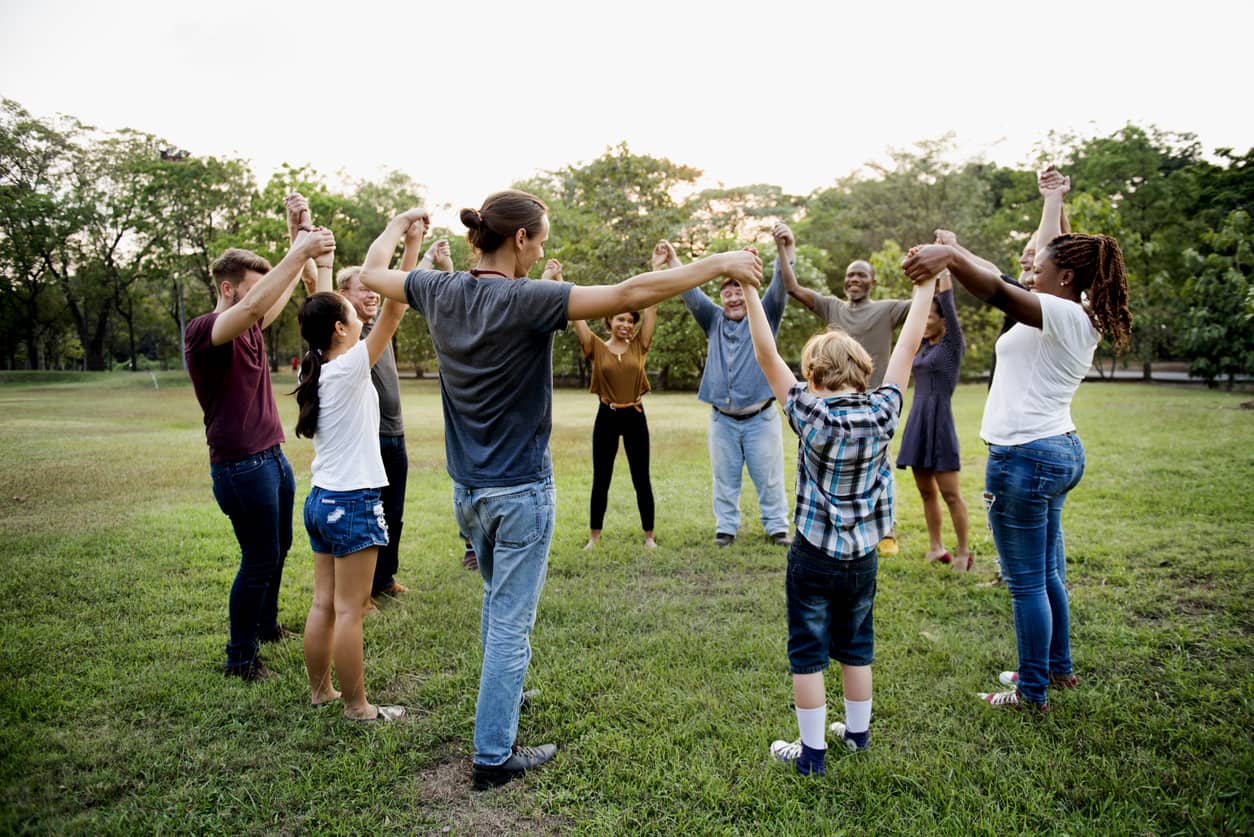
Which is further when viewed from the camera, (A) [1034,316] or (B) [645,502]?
(B) [645,502]

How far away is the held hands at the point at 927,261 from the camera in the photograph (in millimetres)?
2771

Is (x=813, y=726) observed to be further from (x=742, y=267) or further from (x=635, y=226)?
(x=635, y=226)

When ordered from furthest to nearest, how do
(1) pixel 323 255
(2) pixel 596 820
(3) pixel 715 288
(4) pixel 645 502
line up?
(3) pixel 715 288
(4) pixel 645 502
(1) pixel 323 255
(2) pixel 596 820

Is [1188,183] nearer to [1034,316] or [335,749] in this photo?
[1034,316]

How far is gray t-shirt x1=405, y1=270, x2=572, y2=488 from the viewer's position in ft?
8.75

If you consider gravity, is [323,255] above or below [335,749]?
above

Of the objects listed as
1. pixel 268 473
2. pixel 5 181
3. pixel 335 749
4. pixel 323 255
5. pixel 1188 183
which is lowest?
pixel 335 749

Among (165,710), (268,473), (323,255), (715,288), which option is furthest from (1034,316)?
(715,288)

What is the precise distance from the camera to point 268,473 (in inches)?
153

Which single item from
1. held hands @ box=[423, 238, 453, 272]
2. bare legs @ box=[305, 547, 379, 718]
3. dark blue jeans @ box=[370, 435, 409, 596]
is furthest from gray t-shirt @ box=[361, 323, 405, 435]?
bare legs @ box=[305, 547, 379, 718]

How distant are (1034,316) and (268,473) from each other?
3.94 m

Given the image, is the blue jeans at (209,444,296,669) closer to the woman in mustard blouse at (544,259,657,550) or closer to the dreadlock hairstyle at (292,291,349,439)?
the dreadlock hairstyle at (292,291,349,439)

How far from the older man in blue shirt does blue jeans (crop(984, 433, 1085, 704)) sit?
3.08 meters

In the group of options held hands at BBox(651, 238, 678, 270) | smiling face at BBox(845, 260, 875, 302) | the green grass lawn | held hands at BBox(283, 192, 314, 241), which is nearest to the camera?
the green grass lawn
